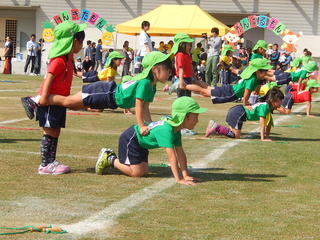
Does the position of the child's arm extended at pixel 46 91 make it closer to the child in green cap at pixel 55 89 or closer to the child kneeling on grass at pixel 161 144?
the child in green cap at pixel 55 89

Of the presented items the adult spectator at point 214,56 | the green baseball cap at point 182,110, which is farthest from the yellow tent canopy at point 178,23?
the green baseball cap at point 182,110

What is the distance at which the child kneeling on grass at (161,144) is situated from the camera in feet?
25.9

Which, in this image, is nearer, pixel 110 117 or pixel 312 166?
pixel 312 166

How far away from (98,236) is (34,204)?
123 centimetres

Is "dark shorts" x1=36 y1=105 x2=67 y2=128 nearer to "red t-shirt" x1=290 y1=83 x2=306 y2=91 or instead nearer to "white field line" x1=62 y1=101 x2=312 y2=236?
"white field line" x1=62 y1=101 x2=312 y2=236

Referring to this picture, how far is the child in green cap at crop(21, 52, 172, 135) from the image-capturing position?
8.29 metres

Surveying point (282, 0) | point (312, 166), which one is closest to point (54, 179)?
A: point (312, 166)

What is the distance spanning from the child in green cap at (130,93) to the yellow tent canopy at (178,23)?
93.4ft

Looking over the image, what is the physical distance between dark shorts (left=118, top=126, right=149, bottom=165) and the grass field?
0.21m

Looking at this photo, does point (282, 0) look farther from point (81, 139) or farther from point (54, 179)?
point (54, 179)

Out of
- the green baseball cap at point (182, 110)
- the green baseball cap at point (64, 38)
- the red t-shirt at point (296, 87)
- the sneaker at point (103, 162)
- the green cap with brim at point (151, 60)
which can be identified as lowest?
the sneaker at point (103, 162)

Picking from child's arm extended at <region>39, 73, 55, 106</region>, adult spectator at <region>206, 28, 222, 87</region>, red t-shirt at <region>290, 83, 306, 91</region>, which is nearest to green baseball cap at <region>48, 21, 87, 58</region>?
child's arm extended at <region>39, 73, 55, 106</region>

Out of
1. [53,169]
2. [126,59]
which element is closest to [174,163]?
[53,169]

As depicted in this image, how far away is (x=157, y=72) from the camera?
8.40m
